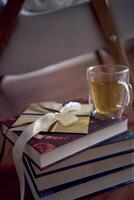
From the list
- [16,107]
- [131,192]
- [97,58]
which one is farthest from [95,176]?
[97,58]

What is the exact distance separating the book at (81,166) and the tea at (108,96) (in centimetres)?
7

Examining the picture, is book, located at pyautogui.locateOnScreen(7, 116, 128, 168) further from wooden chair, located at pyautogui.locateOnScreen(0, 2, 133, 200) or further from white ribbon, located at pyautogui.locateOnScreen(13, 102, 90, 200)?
wooden chair, located at pyautogui.locateOnScreen(0, 2, 133, 200)

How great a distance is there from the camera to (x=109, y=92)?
0.67 meters

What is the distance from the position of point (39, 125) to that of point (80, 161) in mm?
92

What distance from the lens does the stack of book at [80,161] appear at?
543 millimetres

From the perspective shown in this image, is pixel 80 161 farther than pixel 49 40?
No

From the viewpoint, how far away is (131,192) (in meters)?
0.60

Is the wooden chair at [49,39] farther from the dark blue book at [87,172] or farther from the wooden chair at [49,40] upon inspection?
the dark blue book at [87,172]

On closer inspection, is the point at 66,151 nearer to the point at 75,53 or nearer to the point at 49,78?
the point at 75,53

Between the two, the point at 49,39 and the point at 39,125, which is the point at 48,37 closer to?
the point at 49,39

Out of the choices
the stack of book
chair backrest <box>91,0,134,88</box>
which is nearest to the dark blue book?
the stack of book

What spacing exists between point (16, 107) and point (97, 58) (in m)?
0.78

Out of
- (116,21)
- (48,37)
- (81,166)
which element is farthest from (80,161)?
(116,21)

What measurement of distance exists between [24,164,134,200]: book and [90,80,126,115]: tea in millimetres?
117
